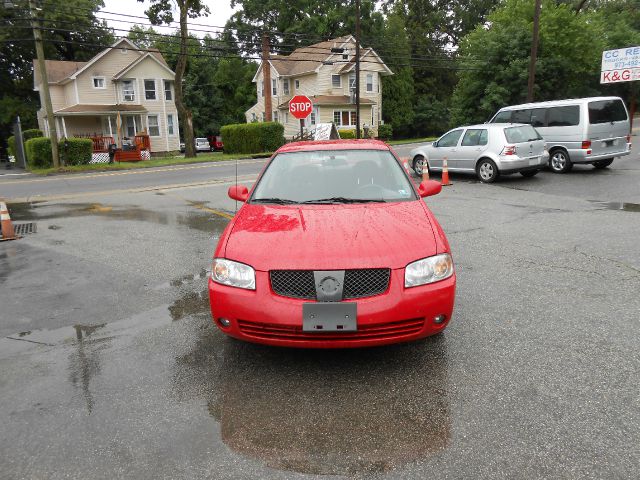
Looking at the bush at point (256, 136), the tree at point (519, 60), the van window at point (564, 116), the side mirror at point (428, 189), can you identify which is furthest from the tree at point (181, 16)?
the side mirror at point (428, 189)

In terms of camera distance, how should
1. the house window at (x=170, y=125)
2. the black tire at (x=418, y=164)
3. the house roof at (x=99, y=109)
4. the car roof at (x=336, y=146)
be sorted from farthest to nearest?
1. the house window at (x=170, y=125)
2. the house roof at (x=99, y=109)
3. the black tire at (x=418, y=164)
4. the car roof at (x=336, y=146)

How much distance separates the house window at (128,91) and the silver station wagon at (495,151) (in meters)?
32.2

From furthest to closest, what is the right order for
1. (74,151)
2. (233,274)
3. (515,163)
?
(74,151) → (515,163) → (233,274)

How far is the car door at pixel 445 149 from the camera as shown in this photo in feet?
47.9

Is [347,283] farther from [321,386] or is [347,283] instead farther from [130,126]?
[130,126]

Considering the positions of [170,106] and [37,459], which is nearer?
[37,459]

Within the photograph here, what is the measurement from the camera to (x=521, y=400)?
3.26 m

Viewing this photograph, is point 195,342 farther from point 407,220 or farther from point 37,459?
point 407,220

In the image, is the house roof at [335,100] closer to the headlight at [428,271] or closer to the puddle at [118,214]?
the puddle at [118,214]

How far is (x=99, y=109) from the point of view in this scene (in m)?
37.4

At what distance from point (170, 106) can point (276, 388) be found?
137 ft

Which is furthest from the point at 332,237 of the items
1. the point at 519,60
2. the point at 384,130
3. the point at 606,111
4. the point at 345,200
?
the point at 384,130

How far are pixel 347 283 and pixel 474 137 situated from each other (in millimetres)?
11762

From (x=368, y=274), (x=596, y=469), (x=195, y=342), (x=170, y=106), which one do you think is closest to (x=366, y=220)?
(x=368, y=274)
